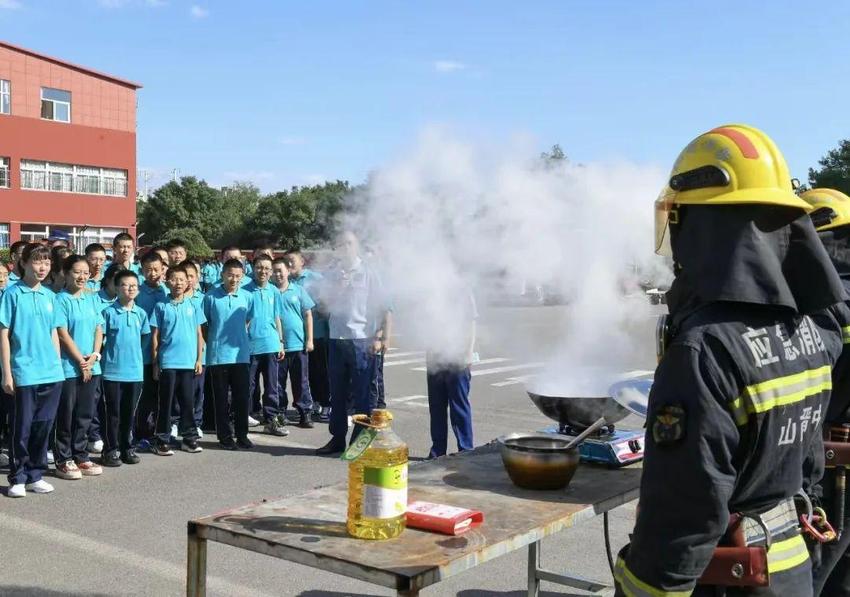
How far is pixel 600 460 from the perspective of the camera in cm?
386

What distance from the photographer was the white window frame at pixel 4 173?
132 feet

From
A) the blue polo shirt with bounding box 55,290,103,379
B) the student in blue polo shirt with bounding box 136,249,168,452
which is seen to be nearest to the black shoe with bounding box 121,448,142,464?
the student in blue polo shirt with bounding box 136,249,168,452

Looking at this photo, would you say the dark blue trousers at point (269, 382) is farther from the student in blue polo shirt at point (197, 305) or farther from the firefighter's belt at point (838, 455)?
the firefighter's belt at point (838, 455)

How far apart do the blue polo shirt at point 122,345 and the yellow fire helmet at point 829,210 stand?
5.93 metres

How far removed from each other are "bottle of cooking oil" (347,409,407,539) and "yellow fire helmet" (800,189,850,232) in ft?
7.36

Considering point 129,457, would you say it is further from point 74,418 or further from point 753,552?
point 753,552

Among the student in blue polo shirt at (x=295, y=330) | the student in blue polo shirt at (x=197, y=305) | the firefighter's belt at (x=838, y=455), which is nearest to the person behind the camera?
the firefighter's belt at (x=838, y=455)

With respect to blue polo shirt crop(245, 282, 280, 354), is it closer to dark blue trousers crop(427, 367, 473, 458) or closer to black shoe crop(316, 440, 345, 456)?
black shoe crop(316, 440, 345, 456)

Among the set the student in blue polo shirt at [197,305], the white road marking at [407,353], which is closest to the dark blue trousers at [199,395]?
the student in blue polo shirt at [197,305]

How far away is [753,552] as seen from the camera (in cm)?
244

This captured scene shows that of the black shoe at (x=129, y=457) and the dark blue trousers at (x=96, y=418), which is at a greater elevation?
the dark blue trousers at (x=96, y=418)

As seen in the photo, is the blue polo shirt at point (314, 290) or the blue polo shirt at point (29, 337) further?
the blue polo shirt at point (314, 290)

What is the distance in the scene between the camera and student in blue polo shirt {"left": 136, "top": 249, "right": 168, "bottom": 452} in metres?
8.35

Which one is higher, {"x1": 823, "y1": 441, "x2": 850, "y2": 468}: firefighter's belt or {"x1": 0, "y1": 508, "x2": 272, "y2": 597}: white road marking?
{"x1": 823, "y1": 441, "x2": 850, "y2": 468}: firefighter's belt
